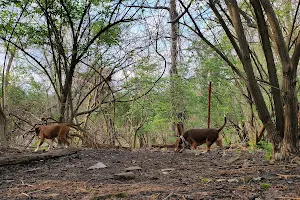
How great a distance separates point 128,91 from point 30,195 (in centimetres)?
795

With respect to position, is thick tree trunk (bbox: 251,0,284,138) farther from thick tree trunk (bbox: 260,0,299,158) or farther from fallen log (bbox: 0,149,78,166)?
fallen log (bbox: 0,149,78,166)

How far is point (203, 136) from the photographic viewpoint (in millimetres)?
6125

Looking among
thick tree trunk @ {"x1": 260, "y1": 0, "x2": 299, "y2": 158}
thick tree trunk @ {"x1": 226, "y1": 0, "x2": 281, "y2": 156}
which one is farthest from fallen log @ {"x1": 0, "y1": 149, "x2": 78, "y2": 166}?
thick tree trunk @ {"x1": 260, "y1": 0, "x2": 299, "y2": 158}

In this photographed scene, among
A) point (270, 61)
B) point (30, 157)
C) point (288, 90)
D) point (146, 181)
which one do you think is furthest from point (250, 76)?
point (30, 157)

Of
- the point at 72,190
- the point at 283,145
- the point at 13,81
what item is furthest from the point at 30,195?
the point at 13,81

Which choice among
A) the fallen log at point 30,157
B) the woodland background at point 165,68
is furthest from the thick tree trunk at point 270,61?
the fallen log at point 30,157

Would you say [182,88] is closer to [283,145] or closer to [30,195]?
[283,145]

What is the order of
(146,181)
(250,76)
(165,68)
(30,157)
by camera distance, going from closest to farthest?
(146,181) < (250,76) < (30,157) < (165,68)

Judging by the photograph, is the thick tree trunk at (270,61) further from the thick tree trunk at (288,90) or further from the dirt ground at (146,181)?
the dirt ground at (146,181)

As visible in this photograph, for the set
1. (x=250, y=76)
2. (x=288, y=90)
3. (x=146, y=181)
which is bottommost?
(x=146, y=181)

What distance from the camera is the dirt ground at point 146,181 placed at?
259 cm

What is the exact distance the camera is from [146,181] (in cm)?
347

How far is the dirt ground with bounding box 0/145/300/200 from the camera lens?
259cm

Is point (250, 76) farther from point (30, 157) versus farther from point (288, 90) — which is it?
point (30, 157)
